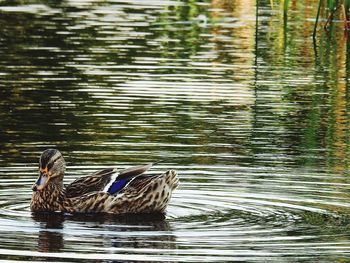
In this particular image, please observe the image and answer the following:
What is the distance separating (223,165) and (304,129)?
3.20m

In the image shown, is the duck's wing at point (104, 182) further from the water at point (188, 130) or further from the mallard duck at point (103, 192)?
the water at point (188, 130)

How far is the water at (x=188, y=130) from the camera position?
Result: 11.4 meters

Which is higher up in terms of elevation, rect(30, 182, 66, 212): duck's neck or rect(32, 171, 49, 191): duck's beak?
rect(32, 171, 49, 191): duck's beak

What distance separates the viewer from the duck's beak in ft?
41.6

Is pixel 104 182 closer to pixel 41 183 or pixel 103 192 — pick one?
pixel 103 192

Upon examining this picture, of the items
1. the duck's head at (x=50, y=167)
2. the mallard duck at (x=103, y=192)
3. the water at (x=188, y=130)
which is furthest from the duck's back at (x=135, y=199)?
the duck's head at (x=50, y=167)

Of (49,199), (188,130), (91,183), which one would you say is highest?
(91,183)

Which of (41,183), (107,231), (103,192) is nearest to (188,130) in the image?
(103,192)

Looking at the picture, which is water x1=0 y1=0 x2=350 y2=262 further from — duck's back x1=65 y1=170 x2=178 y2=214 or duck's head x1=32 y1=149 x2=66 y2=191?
duck's head x1=32 y1=149 x2=66 y2=191

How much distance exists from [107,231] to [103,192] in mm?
941

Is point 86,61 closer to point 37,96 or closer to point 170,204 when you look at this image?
point 37,96

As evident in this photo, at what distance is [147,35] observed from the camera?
29.6 meters

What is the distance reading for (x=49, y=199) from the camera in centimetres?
1291

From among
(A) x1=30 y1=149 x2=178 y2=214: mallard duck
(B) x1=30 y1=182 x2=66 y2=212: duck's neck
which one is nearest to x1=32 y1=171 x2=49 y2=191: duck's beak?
(A) x1=30 y1=149 x2=178 y2=214: mallard duck
